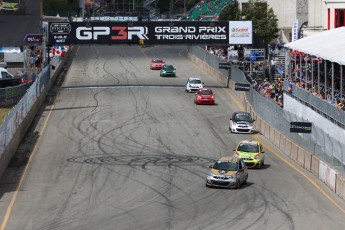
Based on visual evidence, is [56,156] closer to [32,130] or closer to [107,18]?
[32,130]

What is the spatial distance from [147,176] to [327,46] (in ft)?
64.6

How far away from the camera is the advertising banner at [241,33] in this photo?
78562mm

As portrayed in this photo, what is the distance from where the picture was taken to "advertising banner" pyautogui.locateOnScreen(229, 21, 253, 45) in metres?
78.6

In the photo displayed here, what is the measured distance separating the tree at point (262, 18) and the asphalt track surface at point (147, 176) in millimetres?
27025

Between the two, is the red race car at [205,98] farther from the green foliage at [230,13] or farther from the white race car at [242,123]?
the green foliage at [230,13]

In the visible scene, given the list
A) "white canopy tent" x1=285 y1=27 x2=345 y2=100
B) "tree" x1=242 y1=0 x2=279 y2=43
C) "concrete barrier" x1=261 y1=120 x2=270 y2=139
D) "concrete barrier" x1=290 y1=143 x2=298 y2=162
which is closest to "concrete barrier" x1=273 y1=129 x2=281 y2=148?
"concrete barrier" x1=261 y1=120 x2=270 y2=139

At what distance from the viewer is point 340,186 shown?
38406 millimetres

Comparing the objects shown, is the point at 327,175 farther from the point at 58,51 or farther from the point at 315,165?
the point at 58,51

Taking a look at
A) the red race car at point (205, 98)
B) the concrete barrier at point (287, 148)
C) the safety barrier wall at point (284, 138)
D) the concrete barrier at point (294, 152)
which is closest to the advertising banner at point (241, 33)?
the safety barrier wall at point (284, 138)

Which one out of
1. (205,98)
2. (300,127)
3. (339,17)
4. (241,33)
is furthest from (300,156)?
(339,17)

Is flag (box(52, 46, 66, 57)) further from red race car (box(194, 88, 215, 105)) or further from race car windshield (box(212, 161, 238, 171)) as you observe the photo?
race car windshield (box(212, 161, 238, 171))

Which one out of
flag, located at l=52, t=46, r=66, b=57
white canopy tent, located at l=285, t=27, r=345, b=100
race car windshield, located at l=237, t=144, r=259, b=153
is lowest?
race car windshield, located at l=237, t=144, r=259, b=153

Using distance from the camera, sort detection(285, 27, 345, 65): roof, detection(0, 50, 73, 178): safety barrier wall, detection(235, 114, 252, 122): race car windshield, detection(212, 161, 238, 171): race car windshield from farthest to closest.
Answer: detection(235, 114, 252, 122): race car windshield < detection(285, 27, 345, 65): roof < detection(0, 50, 73, 178): safety barrier wall < detection(212, 161, 238, 171): race car windshield

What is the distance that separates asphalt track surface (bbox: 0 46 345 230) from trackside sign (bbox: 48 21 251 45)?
4.82 metres
